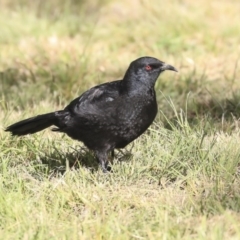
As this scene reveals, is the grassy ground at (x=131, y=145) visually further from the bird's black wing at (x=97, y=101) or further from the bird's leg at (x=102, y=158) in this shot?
the bird's black wing at (x=97, y=101)

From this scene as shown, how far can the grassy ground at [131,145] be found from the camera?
3703 millimetres

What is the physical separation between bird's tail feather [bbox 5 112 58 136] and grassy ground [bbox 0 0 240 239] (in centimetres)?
14

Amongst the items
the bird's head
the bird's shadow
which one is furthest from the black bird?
the bird's shadow

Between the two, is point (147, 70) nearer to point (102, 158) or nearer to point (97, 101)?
point (97, 101)

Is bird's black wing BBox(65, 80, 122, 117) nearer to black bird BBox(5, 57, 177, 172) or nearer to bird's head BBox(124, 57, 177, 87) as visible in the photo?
black bird BBox(5, 57, 177, 172)

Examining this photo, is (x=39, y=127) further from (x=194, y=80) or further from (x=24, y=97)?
(x=194, y=80)

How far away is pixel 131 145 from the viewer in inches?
194

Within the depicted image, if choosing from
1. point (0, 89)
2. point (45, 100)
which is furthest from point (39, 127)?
point (0, 89)

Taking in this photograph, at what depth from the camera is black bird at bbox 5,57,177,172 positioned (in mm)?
4449

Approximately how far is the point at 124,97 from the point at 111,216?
1.07 metres

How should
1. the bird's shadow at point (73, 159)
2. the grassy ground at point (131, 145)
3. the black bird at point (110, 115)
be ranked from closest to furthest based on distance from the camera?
the grassy ground at point (131, 145), the black bird at point (110, 115), the bird's shadow at point (73, 159)

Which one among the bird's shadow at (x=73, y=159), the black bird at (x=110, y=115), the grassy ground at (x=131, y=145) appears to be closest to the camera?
the grassy ground at (x=131, y=145)

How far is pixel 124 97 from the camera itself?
454 cm

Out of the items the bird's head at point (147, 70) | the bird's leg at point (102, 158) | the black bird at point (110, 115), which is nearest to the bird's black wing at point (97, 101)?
the black bird at point (110, 115)
